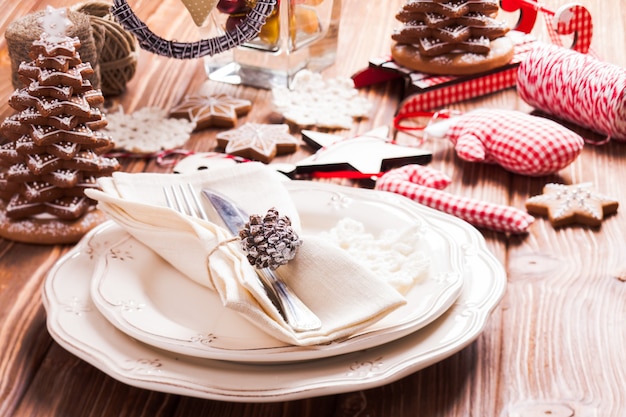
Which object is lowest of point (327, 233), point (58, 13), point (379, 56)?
point (379, 56)

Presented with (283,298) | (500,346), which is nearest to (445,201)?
(500,346)

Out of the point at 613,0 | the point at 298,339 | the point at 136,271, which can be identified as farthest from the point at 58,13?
the point at 613,0

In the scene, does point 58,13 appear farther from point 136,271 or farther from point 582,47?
point 582,47

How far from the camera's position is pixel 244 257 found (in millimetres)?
909

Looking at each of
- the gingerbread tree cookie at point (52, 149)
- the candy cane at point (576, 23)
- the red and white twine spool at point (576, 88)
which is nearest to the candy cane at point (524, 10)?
the candy cane at point (576, 23)

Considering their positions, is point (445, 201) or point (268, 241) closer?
point (268, 241)

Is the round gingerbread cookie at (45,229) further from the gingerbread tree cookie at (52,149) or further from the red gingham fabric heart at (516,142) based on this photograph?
the red gingham fabric heart at (516,142)

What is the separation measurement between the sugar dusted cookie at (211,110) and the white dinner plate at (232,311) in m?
0.38

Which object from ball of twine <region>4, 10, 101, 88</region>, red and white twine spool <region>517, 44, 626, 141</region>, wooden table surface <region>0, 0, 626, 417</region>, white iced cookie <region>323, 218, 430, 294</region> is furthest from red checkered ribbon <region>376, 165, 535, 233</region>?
ball of twine <region>4, 10, 101, 88</region>

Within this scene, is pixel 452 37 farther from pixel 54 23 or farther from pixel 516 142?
pixel 54 23

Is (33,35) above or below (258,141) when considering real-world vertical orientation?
above

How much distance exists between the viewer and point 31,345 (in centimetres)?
97

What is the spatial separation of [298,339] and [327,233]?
0.26 m

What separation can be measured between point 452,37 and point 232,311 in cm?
81
